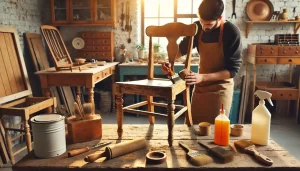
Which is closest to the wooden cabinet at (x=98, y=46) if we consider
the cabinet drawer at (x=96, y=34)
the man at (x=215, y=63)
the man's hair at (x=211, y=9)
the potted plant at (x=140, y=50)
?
the cabinet drawer at (x=96, y=34)

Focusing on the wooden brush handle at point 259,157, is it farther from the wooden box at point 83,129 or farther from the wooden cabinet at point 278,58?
the wooden cabinet at point 278,58

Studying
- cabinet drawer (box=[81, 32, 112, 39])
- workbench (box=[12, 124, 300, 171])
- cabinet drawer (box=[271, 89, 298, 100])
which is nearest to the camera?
workbench (box=[12, 124, 300, 171])

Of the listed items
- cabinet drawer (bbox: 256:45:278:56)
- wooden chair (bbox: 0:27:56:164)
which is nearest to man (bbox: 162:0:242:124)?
wooden chair (bbox: 0:27:56:164)

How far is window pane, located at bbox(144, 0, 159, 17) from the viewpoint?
5102mm

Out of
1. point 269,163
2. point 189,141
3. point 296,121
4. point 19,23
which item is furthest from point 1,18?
point 296,121

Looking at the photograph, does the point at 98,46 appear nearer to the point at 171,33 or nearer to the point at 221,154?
the point at 171,33

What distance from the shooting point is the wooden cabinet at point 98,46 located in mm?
4840

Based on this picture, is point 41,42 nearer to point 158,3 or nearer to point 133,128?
point 158,3

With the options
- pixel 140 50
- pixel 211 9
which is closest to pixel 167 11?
pixel 140 50

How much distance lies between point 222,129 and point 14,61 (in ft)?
9.34

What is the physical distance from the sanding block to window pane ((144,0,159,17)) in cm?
408

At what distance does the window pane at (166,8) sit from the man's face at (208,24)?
2.96 meters

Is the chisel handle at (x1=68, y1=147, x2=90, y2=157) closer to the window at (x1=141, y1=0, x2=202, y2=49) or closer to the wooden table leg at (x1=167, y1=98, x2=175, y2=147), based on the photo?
the wooden table leg at (x1=167, y1=98, x2=175, y2=147)

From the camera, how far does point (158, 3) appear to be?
16.7 feet
